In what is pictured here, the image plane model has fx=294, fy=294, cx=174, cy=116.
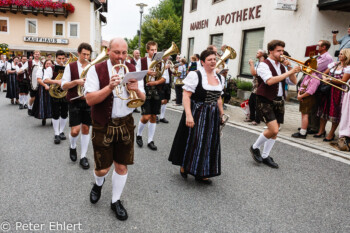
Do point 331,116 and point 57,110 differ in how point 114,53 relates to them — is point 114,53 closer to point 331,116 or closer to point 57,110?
point 57,110

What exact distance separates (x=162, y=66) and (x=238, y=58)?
9.39 meters

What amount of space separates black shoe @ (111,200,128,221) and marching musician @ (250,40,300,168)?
8.95ft

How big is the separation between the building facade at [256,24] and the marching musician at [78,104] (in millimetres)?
7926

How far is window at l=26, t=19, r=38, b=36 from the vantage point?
Answer: 3074 centimetres

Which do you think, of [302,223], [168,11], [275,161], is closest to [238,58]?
[275,161]

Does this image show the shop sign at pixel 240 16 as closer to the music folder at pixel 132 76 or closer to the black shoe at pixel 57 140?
the black shoe at pixel 57 140

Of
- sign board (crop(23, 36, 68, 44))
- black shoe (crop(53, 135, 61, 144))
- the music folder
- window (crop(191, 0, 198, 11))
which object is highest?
window (crop(191, 0, 198, 11))

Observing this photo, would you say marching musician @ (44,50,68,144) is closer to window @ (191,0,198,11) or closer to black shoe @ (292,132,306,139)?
black shoe @ (292,132,306,139)

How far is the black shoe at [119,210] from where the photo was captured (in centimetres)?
304

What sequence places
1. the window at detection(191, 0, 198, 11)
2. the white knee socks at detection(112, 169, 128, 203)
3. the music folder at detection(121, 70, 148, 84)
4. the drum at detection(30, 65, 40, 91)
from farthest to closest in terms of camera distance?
1. the window at detection(191, 0, 198, 11)
2. the drum at detection(30, 65, 40, 91)
3. the white knee socks at detection(112, 169, 128, 203)
4. the music folder at detection(121, 70, 148, 84)

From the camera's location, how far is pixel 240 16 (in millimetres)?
13961

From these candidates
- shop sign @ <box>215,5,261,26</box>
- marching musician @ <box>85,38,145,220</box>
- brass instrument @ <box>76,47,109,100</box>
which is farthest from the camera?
shop sign @ <box>215,5,261,26</box>

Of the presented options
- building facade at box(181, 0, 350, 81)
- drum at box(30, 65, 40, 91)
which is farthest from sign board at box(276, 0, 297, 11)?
drum at box(30, 65, 40, 91)

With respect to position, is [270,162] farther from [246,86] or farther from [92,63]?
[246,86]
